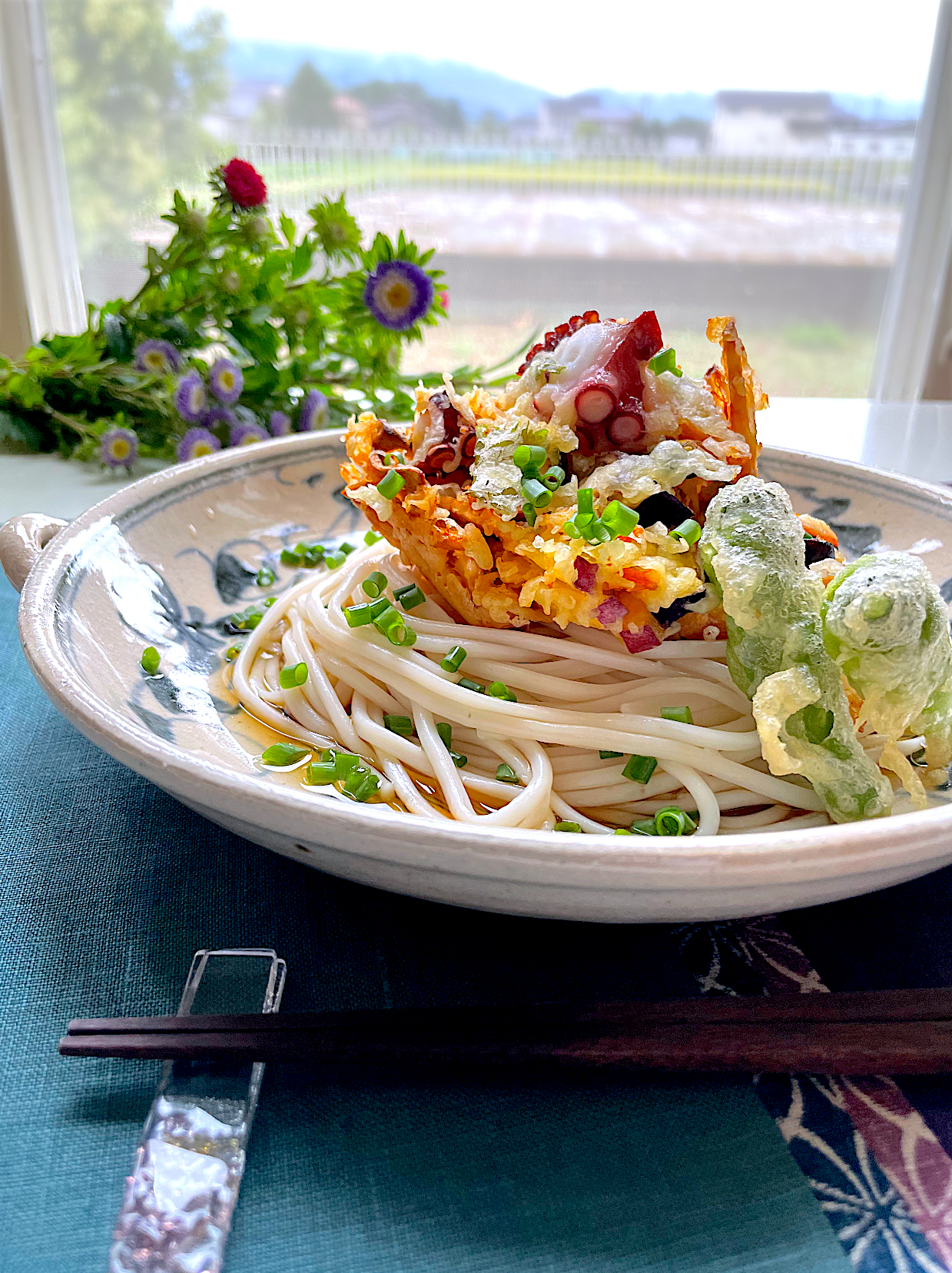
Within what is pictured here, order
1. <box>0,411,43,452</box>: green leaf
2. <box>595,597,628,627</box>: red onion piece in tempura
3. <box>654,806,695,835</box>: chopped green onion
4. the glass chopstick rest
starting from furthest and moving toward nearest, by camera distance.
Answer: <box>0,411,43,452</box>: green leaf < <box>595,597,628,627</box>: red onion piece in tempura < <box>654,806,695,835</box>: chopped green onion < the glass chopstick rest

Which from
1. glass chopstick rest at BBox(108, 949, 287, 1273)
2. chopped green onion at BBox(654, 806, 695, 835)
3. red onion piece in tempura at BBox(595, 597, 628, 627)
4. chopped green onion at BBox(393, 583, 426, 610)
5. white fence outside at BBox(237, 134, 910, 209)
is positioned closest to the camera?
glass chopstick rest at BBox(108, 949, 287, 1273)

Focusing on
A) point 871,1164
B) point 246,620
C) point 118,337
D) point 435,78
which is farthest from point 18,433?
point 435,78

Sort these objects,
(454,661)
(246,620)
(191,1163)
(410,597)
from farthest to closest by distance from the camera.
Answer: (246,620), (410,597), (454,661), (191,1163)

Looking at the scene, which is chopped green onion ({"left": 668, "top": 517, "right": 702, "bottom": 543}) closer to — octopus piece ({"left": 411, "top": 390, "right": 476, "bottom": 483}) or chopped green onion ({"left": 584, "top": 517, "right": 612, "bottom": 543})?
chopped green onion ({"left": 584, "top": 517, "right": 612, "bottom": 543})

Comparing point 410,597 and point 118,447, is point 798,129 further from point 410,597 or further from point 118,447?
point 410,597

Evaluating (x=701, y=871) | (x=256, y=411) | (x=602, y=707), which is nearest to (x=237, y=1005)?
(x=701, y=871)

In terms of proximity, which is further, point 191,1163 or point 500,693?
point 500,693

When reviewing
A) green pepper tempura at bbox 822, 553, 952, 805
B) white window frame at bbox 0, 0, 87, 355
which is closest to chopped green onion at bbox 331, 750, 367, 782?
green pepper tempura at bbox 822, 553, 952, 805
